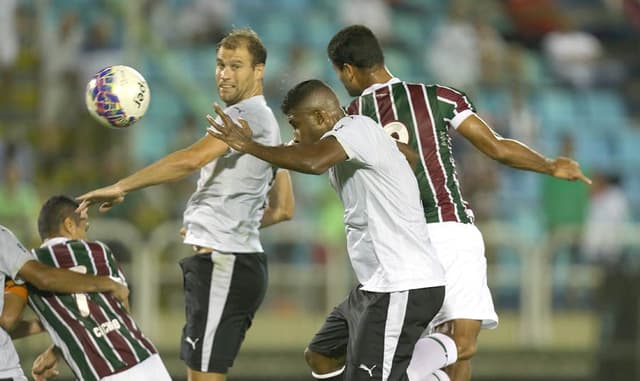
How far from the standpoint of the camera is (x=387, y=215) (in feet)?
18.9

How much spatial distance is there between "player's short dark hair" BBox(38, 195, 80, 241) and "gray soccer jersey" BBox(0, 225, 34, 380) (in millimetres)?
344

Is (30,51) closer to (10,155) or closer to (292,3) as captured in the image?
(10,155)

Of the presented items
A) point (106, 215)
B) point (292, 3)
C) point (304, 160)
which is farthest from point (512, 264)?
point (304, 160)

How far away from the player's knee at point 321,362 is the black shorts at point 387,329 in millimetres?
610

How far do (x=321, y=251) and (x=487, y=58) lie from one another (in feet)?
16.3

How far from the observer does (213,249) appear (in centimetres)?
659

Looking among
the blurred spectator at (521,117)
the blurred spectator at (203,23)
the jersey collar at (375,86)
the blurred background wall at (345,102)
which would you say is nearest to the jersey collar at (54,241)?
the jersey collar at (375,86)

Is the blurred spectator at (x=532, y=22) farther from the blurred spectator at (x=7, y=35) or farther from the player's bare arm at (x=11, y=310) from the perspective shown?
the player's bare arm at (x=11, y=310)

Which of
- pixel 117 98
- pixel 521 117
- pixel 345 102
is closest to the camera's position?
pixel 117 98

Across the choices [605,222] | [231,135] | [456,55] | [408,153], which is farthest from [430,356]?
[456,55]

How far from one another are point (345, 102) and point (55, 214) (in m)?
8.42

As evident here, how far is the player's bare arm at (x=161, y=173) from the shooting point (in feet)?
19.0

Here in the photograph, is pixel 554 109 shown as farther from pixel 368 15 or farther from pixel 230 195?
A: pixel 230 195

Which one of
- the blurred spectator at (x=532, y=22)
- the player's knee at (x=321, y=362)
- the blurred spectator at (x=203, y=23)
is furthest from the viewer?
the blurred spectator at (x=532, y=22)
